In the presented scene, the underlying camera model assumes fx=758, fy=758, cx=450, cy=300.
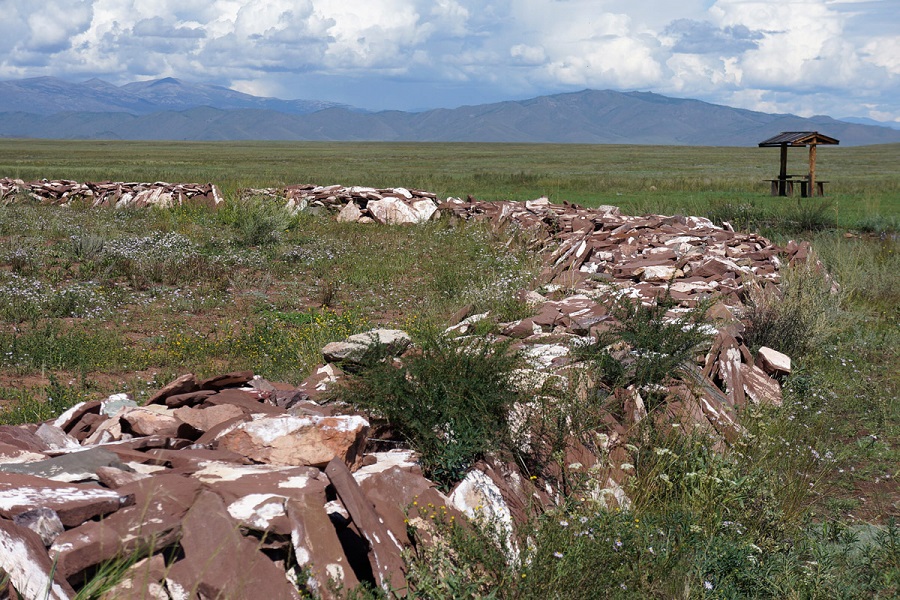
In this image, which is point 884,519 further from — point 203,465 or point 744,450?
point 203,465

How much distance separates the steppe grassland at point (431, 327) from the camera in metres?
4.43

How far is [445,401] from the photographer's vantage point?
494 centimetres

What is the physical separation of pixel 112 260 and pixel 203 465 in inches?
431

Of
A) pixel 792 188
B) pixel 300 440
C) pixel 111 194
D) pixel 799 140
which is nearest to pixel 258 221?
pixel 111 194

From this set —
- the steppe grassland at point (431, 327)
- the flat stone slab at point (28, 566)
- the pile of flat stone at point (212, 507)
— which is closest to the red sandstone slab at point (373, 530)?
the pile of flat stone at point (212, 507)

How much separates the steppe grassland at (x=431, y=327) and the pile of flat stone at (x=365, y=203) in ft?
4.52

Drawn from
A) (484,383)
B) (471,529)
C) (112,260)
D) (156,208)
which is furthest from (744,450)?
(156,208)

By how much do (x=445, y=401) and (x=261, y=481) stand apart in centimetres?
141

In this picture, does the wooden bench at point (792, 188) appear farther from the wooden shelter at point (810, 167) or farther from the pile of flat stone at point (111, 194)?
the pile of flat stone at point (111, 194)

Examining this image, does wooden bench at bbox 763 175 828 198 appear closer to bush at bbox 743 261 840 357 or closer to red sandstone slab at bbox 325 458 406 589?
bush at bbox 743 261 840 357

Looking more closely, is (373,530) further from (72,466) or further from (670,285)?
(670,285)

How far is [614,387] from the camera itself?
602 cm

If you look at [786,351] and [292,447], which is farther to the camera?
[786,351]

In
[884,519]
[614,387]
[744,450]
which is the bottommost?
[884,519]
